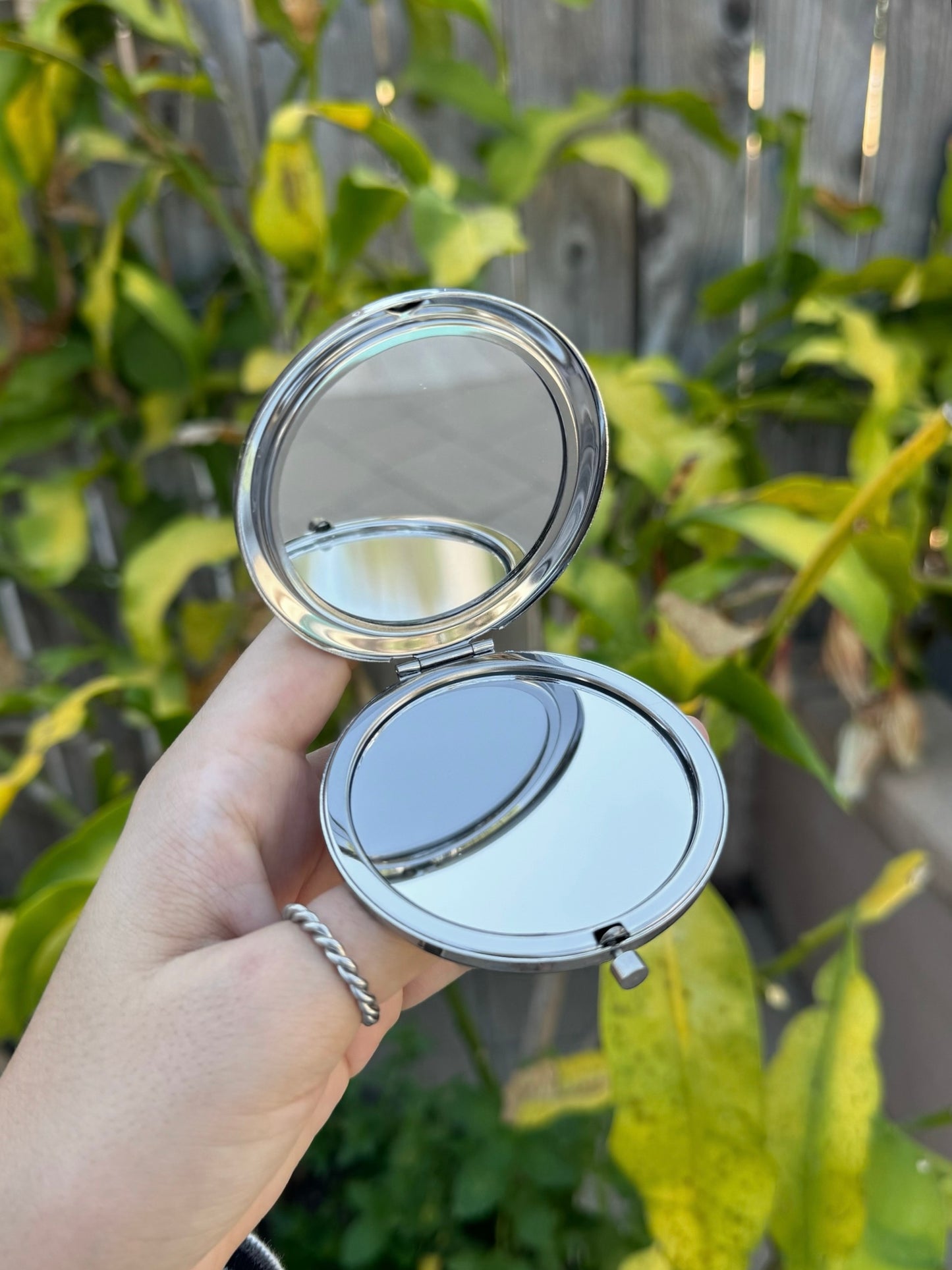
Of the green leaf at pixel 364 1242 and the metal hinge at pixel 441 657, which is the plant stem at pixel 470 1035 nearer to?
the green leaf at pixel 364 1242

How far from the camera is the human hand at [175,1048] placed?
17.3 inches

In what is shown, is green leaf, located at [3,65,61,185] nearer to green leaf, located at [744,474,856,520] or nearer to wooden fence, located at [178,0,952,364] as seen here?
wooden fence, located at [178,0,952,364]

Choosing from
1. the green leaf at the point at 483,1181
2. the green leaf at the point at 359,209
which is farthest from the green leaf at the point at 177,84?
the green leaf at the point at 483,1181

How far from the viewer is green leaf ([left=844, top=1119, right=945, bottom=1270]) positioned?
714mm

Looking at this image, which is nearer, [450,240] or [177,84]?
[450,240]

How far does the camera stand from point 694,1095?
67 centimetres

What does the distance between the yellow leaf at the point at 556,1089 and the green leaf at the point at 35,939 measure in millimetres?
454

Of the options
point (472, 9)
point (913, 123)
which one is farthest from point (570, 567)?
point (913, 123)

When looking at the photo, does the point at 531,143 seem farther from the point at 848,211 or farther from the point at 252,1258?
the point at 252,1258

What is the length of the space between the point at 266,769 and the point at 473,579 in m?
0.20

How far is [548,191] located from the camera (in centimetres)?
125

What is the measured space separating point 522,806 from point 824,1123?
0.38m

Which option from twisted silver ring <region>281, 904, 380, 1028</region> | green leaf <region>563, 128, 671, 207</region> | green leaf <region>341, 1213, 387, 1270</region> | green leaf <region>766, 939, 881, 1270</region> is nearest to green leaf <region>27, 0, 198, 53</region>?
green leaf <region>563, 128, 671, 207</region>

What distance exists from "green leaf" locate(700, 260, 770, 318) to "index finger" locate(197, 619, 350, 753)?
0.81 m
